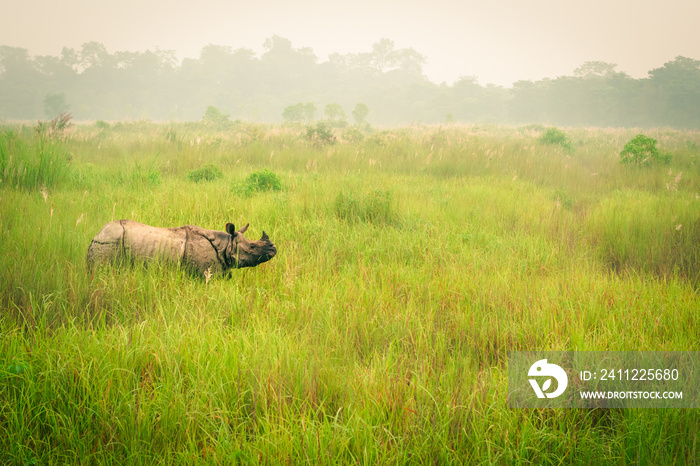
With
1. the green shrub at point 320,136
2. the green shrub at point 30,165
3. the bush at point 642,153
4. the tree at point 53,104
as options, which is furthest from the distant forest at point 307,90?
the green shrub at point 30,165

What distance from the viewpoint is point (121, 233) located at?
299 centimetres

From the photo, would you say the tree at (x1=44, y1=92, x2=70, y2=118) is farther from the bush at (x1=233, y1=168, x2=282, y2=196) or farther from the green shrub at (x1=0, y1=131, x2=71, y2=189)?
the bush at (x1=233, y1=168, x2=282, y2=196)

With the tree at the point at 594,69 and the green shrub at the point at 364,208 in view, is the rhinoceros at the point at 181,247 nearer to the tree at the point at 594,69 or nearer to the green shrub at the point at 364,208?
the green shrub at the point at 364,208

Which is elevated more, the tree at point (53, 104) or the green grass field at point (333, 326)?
the tree at point (53, 104)

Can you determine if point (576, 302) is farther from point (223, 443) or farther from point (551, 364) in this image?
point (223, 443)

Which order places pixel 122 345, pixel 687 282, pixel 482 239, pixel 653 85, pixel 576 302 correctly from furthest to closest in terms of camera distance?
pixel 653 85 → pixel 482 239 → pixel 687 282 → pixel 576 302 → pixel 122 345

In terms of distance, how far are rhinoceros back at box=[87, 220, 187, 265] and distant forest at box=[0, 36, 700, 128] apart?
47.1 metres

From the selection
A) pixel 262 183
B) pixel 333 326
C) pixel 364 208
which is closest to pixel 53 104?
pixel 262 183

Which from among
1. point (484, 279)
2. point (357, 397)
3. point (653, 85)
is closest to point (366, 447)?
point (357, 397)

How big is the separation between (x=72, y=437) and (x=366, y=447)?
1271 millimetres

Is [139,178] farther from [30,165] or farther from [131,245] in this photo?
[131,245]

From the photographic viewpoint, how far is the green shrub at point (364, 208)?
16.5ft

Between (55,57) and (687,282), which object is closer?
(687,282)

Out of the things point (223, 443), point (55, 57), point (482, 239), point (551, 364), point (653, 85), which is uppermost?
point (55, 57)
